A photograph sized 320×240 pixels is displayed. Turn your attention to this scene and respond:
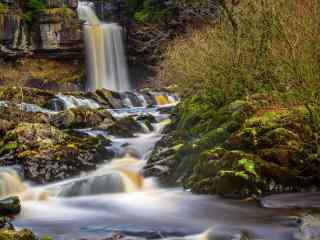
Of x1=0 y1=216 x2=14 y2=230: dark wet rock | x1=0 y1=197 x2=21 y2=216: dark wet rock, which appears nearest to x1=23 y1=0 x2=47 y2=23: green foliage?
x1=0 y1=197 x2=21 y2=216: dark wet rock

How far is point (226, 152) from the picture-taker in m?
12.6

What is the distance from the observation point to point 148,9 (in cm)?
4362

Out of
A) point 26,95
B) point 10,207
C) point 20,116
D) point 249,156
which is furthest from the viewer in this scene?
point 26,95

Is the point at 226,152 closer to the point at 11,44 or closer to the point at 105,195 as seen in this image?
the point at 105,195

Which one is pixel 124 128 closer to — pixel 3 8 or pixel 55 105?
pixel 55 105

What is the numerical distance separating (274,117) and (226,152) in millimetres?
1739

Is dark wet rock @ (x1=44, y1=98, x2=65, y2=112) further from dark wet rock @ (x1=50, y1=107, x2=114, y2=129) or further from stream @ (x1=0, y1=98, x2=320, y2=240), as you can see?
stream @ (x1=0, y1=98, x2=320, y2=240)

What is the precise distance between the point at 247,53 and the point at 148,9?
28.2m

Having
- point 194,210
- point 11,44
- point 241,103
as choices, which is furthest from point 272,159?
point 11,44

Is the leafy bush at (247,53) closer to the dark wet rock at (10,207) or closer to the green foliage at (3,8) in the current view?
the dark wet rock at (10,207)

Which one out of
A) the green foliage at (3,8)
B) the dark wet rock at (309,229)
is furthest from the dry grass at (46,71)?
the dark wet rock at (309,229)

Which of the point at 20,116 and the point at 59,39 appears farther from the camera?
the point at 59,39

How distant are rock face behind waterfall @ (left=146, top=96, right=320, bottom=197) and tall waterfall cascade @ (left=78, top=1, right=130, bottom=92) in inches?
1055

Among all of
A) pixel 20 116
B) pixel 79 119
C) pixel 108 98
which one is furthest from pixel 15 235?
pixel 108 98
